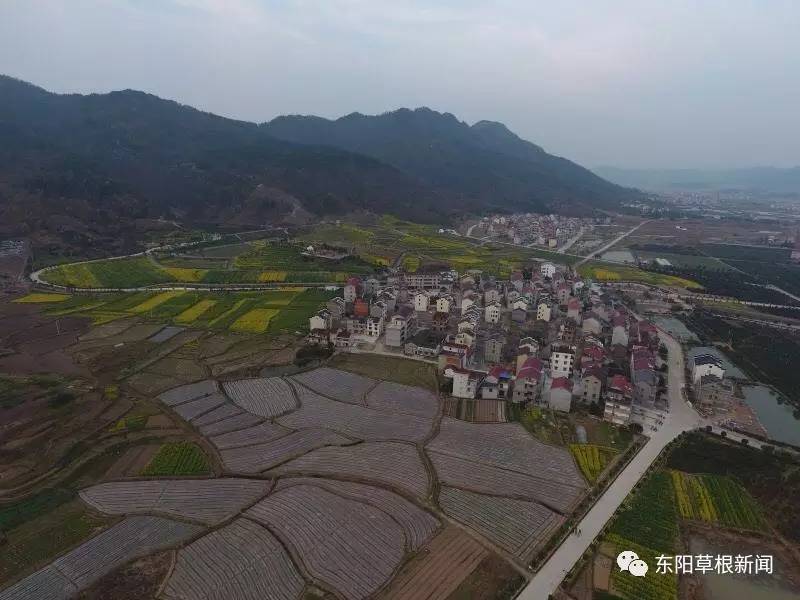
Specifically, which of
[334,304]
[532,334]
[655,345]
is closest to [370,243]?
[334,304]

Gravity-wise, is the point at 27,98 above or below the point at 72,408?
above

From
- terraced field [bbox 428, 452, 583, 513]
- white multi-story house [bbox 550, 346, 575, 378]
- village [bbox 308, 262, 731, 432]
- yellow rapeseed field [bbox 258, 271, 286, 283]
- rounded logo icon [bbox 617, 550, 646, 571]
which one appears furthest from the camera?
yellow rapeseed field [bbox 258, 271, 286, 283]

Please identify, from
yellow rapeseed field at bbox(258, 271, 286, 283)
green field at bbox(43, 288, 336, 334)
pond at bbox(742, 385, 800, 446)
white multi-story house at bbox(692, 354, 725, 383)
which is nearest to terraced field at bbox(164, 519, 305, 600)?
green field at bbox(43, 288, 336, 334)

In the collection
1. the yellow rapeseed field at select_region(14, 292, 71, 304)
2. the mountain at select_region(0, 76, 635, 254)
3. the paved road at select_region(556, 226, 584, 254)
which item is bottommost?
the yellow rapeseed field at select_region(14, 292, 71, 304)

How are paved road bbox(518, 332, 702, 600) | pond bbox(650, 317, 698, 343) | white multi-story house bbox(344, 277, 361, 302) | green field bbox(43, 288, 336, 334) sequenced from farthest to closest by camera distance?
1. white multi-story house bbox(344, 277, 361, 302)
2. green field bbox(43, 288, 336, 334)
3. pond bbox(650, 317, 698, 343)
4. paved road bbox(518, 332, 702, 600)

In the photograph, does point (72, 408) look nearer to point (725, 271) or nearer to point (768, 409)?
point (768, 409)

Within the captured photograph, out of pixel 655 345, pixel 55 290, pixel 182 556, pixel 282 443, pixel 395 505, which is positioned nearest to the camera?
pixel 182 556

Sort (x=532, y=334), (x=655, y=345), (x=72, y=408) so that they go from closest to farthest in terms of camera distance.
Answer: (x=72, y=408)
(x=655, y=345)
(x=532, y=334)

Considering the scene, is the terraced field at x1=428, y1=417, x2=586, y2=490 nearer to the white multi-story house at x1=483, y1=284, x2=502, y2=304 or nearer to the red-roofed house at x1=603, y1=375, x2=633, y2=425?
the red-roofed house at x1=603, y1=375, x2=633, y2=425
